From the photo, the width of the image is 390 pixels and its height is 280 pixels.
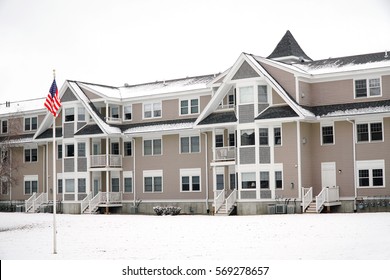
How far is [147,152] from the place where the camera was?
4141cm

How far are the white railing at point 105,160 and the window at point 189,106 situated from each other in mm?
5332

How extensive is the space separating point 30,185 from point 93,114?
9207mm

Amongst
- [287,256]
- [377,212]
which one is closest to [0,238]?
[287,256]

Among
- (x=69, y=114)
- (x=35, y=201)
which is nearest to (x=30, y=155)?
(x=35, y=201)

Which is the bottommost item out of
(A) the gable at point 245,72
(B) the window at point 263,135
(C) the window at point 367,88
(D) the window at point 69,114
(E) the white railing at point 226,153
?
(E) the white railing at point 226,153

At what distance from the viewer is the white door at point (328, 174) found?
113ft

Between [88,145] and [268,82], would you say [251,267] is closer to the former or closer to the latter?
[268,82]

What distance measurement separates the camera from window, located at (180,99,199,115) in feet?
131

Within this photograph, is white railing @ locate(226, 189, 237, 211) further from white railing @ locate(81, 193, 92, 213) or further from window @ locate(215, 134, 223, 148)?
white railing @ locate(81, 193, 92, 213)

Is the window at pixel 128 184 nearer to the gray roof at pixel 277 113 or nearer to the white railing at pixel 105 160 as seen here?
the white railing at pixel 105 160

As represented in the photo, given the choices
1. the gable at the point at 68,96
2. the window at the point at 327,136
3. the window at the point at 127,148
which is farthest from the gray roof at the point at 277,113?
the gable at the point at 68,96

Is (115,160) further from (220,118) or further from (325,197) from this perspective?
(325,197)

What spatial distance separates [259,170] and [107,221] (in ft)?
27.6

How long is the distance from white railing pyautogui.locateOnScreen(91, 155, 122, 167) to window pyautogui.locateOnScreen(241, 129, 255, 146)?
10158 millimetres
